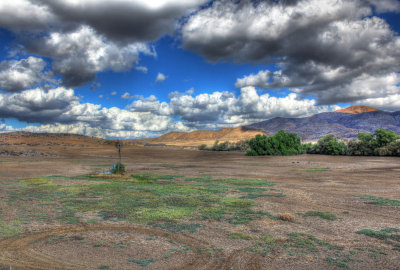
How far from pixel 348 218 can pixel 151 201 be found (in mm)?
8580

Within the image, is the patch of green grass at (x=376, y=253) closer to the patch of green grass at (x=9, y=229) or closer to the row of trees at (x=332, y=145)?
the patch of green grass at (x=9, y=229)

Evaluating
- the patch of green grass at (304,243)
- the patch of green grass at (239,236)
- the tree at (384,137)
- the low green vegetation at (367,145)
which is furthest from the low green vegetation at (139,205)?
the tree at (384,137)

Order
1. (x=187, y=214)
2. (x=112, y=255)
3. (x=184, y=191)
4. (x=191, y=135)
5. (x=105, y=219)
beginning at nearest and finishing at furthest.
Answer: (x=112, y=255) < (x=105, y=219) < (x=187, y=214) < (x=184, y=191) < (x=191, y=135)

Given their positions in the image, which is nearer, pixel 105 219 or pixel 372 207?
pixel 105 219

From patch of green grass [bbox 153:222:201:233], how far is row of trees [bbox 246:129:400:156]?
181 ft

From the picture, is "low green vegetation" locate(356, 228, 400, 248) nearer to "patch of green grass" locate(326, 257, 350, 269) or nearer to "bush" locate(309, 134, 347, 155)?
"patch of green grass" locate(326, 257, 350, 269)

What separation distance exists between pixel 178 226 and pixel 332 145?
205ft

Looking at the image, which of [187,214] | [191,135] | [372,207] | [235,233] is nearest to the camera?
[235,233]

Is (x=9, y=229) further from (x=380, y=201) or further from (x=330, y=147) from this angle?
(x=330, y=147)

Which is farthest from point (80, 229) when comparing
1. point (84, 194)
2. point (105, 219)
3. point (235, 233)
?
point (84, 194)

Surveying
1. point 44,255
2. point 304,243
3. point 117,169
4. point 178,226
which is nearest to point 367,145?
point 117,169

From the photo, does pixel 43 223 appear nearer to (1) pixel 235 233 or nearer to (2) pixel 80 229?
(2) pixel 80 229

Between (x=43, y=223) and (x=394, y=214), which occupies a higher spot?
(x=43, y=223)

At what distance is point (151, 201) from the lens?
44.5ft
